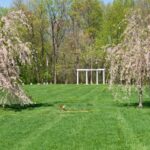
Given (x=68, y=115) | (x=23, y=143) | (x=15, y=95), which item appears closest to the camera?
(x=23, y=143)

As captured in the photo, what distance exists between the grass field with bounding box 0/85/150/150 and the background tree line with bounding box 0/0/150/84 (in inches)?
1829

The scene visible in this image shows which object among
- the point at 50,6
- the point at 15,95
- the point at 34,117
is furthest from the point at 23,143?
the point at 50,6

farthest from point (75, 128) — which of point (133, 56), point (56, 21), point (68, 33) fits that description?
point (68, 33)

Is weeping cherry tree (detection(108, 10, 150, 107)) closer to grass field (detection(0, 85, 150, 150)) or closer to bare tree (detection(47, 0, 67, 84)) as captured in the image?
grass field (detection(0, 85, 150, 150))

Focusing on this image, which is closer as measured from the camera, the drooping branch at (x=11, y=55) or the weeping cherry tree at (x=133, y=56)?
the drooping branch at (x=11, y=55)

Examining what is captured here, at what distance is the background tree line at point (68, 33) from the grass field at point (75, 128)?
4645 cm

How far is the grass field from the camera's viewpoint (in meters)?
13.2

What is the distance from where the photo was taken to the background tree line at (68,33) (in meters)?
69.3

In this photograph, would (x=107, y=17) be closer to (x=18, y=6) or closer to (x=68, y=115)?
(x=18, y=6)

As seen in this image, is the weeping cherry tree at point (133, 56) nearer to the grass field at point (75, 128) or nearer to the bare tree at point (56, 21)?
the grass field at point (75, 128)

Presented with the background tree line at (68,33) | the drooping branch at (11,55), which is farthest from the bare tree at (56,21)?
the drooping branch at (11,55)

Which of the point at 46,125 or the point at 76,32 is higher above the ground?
the point at 76,32

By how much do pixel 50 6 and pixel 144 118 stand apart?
5278 centimetres

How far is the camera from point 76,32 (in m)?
72.4
